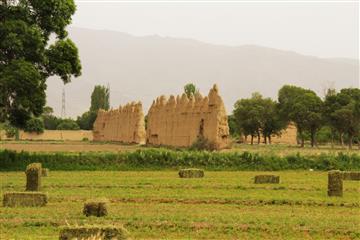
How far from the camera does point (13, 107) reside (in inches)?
1563

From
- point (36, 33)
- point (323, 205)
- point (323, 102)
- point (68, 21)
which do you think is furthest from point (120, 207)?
point (323, 102)

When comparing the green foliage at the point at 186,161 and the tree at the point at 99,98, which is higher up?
the tree at the point at 99,98

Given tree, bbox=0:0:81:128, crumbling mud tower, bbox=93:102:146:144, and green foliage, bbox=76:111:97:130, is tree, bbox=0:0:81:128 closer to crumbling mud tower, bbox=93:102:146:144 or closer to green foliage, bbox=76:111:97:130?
crumbling mud tower, bbox=93:102:146:144

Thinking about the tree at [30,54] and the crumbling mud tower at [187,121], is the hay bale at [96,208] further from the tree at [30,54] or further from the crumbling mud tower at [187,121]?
the crumbling mud tower at [187,121]

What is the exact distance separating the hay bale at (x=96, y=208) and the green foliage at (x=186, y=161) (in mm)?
21835

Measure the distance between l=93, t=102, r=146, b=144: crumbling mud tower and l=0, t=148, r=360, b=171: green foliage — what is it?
44.2 meters

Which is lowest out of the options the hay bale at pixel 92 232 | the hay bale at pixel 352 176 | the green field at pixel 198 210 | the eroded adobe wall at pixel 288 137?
the green field at pixel 198 210

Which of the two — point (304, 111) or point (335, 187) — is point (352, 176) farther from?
point (304, 111)

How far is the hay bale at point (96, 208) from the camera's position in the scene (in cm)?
1678

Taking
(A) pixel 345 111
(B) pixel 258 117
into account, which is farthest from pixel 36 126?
(A) pixel 345 111

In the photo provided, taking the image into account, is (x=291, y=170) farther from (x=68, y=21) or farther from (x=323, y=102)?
(x=323, y=102)

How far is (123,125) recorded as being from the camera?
3844 inches

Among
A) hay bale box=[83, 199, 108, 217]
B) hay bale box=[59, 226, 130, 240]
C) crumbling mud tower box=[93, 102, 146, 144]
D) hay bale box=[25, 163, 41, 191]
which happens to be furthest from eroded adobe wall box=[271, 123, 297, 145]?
hay bale box=[59, 226, 130, 240]

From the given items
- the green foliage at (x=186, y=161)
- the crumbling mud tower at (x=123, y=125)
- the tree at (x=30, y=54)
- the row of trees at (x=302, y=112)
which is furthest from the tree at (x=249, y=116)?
the tree at (x=30, y=54)
